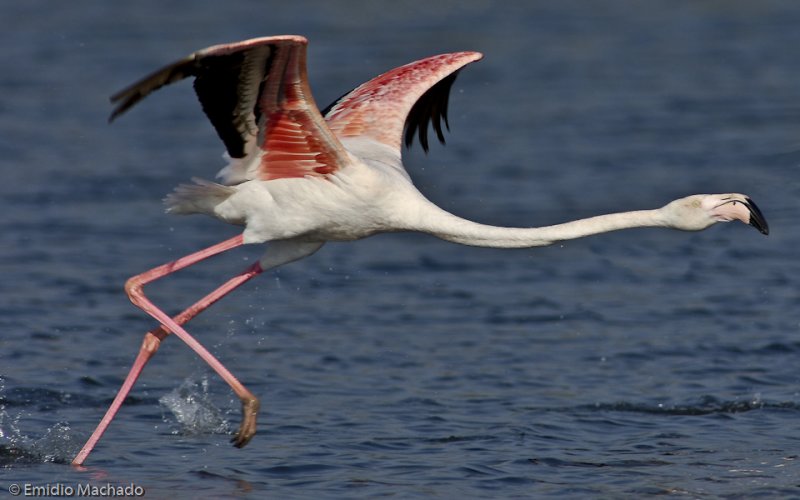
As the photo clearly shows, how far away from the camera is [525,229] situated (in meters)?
8.58

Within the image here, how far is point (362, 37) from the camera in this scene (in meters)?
21.7

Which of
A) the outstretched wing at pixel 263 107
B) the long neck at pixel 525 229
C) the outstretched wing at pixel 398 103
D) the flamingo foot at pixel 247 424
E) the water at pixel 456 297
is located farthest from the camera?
the outstretched wing at pixel 398 103

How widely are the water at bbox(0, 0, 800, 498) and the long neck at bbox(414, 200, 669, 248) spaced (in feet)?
4.47

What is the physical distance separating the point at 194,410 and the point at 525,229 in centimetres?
283

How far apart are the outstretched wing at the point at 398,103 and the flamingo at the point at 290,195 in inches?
8.6

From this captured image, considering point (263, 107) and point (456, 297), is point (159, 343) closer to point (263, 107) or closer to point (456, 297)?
point (263, 107)

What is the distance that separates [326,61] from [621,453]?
39.2 ft

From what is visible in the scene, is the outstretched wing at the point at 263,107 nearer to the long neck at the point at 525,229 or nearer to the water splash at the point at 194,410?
the long neck at the point at 525,229

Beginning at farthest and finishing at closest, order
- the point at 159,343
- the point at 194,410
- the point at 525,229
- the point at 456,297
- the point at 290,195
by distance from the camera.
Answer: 1. the point at 456,297
2. the point at 194,410
3. the point at 159,343
4. the point at 290,195
5. the point at 525,229

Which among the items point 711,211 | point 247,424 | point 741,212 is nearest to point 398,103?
point 247,424

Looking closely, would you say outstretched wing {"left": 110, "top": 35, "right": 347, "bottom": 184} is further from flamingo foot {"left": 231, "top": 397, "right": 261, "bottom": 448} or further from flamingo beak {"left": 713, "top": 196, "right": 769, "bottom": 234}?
flamingo beak {"left": 713, "top": 196, "right": 769, "bottom": 234}

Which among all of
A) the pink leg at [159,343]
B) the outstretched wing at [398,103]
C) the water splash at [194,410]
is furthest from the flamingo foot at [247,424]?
the outstretched wing at [398,103]

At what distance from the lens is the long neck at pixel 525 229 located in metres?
8.41

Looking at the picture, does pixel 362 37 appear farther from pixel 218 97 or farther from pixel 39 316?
pixel 218 97
